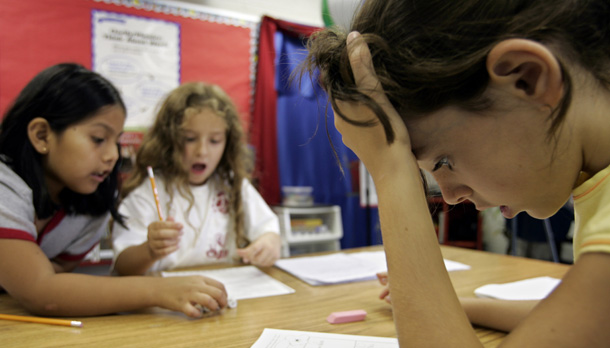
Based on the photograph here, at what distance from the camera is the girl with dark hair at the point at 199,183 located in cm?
141

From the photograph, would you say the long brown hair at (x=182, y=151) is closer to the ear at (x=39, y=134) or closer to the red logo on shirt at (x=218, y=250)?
the red logo on shirt at (x=218, y=250)

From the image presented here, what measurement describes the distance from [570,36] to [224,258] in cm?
132

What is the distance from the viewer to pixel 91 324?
2.09 feet

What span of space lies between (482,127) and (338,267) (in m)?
0.70

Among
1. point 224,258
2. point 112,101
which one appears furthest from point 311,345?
point 224,258

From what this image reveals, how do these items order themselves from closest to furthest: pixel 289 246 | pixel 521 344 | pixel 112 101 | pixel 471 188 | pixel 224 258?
pixel 521 344 → pixel 471 188 → pixel 112 101 → pixel 224 258 → pixel 289 246

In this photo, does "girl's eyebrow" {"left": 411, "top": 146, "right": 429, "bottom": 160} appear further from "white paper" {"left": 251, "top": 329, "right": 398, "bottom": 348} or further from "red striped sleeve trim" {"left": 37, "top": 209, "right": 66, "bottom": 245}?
"red striped sleeve trim" {"left": 37, "top": 209, "right": 66, "bottom": 245}

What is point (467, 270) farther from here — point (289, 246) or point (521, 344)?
point (289, 246)

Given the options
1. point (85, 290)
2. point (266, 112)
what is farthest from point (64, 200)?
point (266, 112)

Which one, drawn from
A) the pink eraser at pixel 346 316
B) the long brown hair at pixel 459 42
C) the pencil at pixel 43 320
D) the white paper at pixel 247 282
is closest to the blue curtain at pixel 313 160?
the white paper at pixel 247 282

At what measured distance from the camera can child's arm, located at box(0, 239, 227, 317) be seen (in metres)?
0.68

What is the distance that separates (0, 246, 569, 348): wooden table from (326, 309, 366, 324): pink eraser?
0.03 feet

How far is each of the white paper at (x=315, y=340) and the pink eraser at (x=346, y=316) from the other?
0.06 meters

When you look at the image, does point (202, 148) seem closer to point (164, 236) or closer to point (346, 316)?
point (164, 236)
